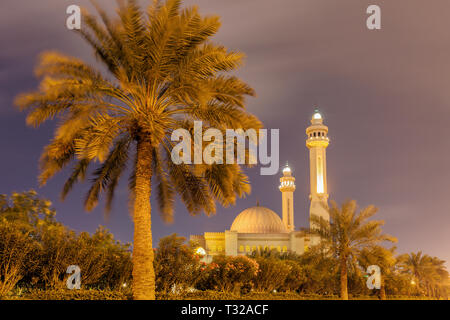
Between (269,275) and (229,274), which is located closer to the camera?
(229,274)

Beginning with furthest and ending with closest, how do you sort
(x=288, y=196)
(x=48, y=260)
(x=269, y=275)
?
(x=288, y=196), (x=269, y=275), (x=48, y=260)

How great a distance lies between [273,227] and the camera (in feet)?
204

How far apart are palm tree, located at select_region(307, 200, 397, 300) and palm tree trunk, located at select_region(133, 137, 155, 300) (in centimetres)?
1606

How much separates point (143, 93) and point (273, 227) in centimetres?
5186

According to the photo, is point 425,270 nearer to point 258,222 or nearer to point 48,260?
point 258,222

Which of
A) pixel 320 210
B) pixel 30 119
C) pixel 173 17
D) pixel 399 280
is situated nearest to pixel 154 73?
pixel 173 17

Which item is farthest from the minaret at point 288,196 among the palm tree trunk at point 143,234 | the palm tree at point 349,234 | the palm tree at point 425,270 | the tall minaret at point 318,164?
the palm tree trunk at point 143,234

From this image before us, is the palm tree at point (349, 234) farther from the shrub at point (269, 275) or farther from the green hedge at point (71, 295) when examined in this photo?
the green hedge at point (71, 295)

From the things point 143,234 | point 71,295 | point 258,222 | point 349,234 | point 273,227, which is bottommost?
point 71,295

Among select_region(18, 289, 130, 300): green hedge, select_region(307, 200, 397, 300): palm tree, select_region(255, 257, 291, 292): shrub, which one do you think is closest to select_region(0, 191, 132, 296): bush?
select_region(18, 289, 130, 300): green hedge

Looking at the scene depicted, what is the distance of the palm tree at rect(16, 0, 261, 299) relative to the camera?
1170 cm

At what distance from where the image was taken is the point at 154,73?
39.5 ft

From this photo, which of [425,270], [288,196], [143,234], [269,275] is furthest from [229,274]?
[288,196]

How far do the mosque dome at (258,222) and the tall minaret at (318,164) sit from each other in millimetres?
5836
